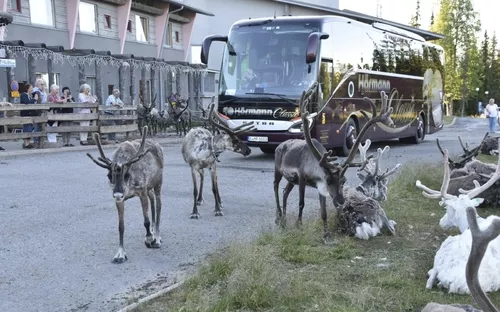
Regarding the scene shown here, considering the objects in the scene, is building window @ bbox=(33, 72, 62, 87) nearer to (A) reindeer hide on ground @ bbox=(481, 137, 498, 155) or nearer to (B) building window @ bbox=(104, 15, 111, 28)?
(B) building window @ bbox=(104, 15, 111, 28)

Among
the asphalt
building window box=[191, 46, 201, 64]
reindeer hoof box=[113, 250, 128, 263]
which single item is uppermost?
Result: building window box=[191, 46, 201, 64]

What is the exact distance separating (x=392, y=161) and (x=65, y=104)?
10924mm

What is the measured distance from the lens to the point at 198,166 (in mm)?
8617

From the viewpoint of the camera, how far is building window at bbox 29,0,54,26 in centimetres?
2426

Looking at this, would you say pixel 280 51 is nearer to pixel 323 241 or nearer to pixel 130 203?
pixel 130 203

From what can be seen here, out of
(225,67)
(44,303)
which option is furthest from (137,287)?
(225,67)

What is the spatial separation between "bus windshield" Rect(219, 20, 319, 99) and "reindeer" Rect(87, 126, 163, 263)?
834 cm

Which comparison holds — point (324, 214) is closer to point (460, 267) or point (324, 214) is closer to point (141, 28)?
point (460, 267)

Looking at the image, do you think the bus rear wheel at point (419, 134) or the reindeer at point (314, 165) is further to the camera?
the bus rear wheel at point (419, 134)

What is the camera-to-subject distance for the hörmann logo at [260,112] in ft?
47.8

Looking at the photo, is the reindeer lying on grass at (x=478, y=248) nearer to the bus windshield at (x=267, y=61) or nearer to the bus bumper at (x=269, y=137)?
the bus bumper at (x=269, y=137)

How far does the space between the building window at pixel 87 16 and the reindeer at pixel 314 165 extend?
22.5 m

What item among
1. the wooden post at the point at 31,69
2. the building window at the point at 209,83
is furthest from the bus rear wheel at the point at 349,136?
the building window at the point at 209,83

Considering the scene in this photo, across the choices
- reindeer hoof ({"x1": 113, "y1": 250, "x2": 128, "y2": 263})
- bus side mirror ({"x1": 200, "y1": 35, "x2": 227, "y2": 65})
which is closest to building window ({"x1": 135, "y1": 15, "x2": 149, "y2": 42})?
bus side mirror ({"x1": 200, "y1": 35, "x2": 227, "y2": 65})
